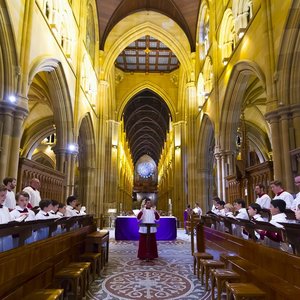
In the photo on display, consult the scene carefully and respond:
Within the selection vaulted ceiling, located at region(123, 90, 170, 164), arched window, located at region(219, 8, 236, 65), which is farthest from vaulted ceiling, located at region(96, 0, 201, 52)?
vaulted ceiling, located at region(123, 90, 170, 164)

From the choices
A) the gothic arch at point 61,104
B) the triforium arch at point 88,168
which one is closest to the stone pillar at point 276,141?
the gothic arch at point 61,104

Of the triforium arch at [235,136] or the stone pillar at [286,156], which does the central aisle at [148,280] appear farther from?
the triforium arch at [235,136]

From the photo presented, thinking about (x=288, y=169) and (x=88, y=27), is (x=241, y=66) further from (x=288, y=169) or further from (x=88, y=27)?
(x=88, y=27)

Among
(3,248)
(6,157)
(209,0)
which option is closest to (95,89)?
(209,0)

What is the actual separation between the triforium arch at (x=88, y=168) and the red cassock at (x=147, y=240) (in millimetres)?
9659

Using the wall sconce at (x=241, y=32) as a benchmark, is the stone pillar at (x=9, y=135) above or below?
below

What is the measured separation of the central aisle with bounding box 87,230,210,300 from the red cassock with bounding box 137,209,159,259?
196 mm

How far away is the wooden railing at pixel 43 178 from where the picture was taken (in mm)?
8938

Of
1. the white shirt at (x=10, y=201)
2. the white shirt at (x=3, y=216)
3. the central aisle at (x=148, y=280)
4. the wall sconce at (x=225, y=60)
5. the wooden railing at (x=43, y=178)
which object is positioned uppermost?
Answer: the wall sconce at (x=225, y=60)

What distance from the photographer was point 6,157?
693 cm

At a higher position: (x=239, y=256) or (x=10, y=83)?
(x=10, y=83)

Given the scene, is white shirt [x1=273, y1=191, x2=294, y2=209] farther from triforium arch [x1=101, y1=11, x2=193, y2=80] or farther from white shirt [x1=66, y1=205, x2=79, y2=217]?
triforium arch [x1=101, y1=11, x2=193, y2=80]

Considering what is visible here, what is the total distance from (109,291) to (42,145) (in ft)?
71.5

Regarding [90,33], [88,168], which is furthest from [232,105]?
[90,33]
